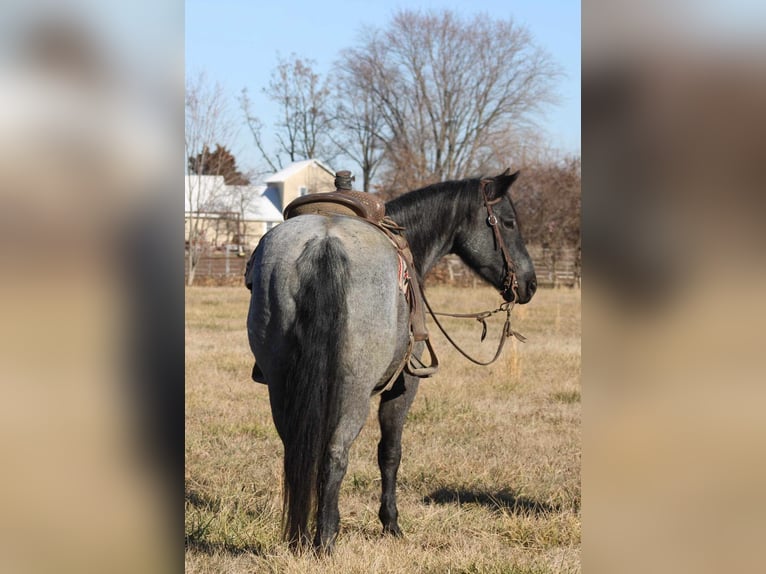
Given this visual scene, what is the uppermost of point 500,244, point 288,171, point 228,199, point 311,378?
point 288,171

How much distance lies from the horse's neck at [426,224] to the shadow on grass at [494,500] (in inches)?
59.8

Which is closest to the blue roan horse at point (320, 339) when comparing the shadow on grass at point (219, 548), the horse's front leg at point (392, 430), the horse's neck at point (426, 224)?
the shadow on grass at point (219, 548)

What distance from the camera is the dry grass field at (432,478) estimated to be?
4.00 meters

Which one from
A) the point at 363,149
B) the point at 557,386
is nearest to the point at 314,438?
the point at 557,386

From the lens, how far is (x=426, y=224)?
5410mm

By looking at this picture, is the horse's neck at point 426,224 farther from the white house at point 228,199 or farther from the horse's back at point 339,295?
the white house at point 228,199

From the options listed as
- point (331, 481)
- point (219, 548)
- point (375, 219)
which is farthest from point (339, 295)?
point (219, 548)
